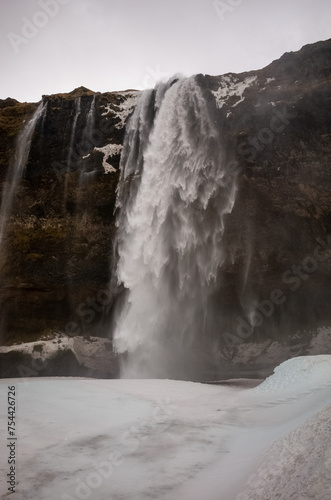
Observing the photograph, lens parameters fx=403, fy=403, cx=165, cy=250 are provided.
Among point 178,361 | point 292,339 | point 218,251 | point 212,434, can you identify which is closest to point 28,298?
point 178,361

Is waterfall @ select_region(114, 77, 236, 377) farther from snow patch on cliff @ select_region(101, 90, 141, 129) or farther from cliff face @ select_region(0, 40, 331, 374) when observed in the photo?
snow patch on cliff @ select_region(101, 90, 141, 129)

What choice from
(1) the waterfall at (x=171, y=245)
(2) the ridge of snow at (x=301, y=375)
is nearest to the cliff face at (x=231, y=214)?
(1) the waterfall at (x=171, y=245)

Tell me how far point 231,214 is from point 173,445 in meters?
13.6

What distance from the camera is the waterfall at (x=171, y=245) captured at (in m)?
17.6

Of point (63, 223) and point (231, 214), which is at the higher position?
point (231, 214)

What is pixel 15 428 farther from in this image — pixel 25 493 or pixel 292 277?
pixel 292 277

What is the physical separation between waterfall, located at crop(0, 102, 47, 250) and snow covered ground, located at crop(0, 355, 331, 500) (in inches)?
500

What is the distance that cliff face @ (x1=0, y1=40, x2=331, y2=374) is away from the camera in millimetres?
17719

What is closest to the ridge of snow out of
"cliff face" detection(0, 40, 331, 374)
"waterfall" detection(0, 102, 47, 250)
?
"cliff face" detection(0, 40, 331, 374)

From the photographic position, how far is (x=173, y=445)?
5094 millimetres

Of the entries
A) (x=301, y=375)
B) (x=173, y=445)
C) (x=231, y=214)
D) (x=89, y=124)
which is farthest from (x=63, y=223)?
(x=173, y=445)

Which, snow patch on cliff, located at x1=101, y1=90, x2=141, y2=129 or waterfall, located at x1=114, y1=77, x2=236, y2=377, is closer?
waterfall, located at x1=114, y1=77, x2=236, y2=377

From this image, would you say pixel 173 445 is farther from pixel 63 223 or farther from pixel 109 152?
pixel 109 152

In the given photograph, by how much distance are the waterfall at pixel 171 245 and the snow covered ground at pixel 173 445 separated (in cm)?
917
